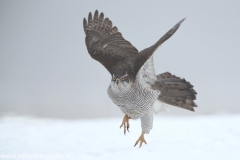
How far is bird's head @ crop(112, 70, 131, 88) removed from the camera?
6219 mm

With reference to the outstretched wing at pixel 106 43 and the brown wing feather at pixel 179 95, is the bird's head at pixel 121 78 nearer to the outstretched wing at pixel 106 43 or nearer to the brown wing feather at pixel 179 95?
the outstretched wing at pixel 106 43

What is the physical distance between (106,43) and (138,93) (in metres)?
1.77

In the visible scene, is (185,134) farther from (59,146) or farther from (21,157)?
(21,157)

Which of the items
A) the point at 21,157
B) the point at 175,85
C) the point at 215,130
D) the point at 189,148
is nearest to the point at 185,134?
the point at 215,130

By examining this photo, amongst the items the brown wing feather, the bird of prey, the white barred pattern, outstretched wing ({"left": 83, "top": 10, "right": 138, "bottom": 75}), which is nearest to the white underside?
the bird of prey

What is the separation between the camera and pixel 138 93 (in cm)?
660

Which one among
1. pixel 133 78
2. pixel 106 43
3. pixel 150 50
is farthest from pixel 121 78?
pixel 106 43

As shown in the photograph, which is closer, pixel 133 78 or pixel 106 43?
pixel 133 78

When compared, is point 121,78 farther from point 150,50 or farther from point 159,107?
point 159,107

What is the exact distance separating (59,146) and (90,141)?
0.86m

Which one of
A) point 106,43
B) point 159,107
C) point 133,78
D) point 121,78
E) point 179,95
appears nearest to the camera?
point 121,78

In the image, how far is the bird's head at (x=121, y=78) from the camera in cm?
622

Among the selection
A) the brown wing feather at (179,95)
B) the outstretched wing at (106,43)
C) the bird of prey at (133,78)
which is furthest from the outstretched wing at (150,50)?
the brown wing feather at (179,95)

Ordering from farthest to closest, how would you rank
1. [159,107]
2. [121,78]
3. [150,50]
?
[159,107] < [121,78] < [150,50]
